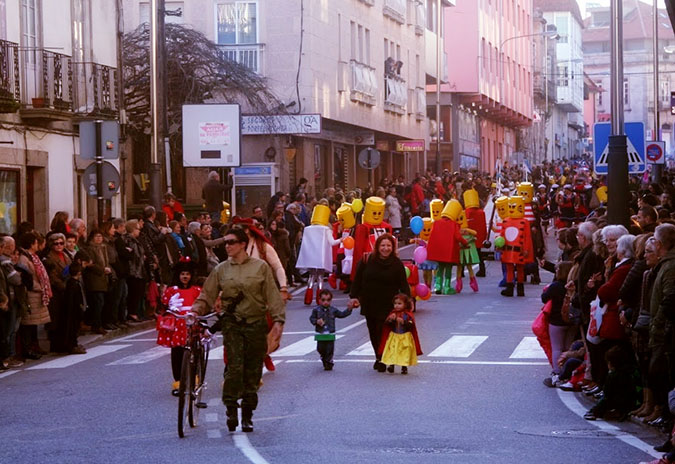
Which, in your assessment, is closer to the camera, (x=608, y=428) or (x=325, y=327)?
(x=608, y=428)

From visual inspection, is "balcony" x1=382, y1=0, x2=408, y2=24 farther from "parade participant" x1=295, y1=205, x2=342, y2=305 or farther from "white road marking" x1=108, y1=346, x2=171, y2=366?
"white road marking" x1=108, y1=346, x2=171, y2=366

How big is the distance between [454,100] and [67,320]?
52137 millimetres

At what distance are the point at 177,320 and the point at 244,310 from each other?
1627 millimetres

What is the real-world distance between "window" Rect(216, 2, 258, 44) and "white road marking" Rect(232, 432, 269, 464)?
3120 cm

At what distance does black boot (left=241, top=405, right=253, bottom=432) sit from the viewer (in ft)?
41.3

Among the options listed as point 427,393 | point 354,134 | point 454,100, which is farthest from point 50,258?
point 454,100

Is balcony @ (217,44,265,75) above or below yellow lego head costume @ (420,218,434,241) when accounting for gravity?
above

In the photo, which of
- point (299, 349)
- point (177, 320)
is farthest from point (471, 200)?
point (177, 320)

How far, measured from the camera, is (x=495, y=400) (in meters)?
14.6

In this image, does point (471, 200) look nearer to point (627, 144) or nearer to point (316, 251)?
point (316, 251)

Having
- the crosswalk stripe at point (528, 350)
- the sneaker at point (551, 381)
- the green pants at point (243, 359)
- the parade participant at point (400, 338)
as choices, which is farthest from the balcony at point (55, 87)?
the green pants at point (243, 359)

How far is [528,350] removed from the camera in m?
19.0

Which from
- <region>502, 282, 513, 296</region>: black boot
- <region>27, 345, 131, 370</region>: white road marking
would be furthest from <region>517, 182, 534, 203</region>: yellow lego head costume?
<region>27, 345, 131, 370</region>: white road marking

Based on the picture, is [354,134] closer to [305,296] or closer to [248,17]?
[248,17]
